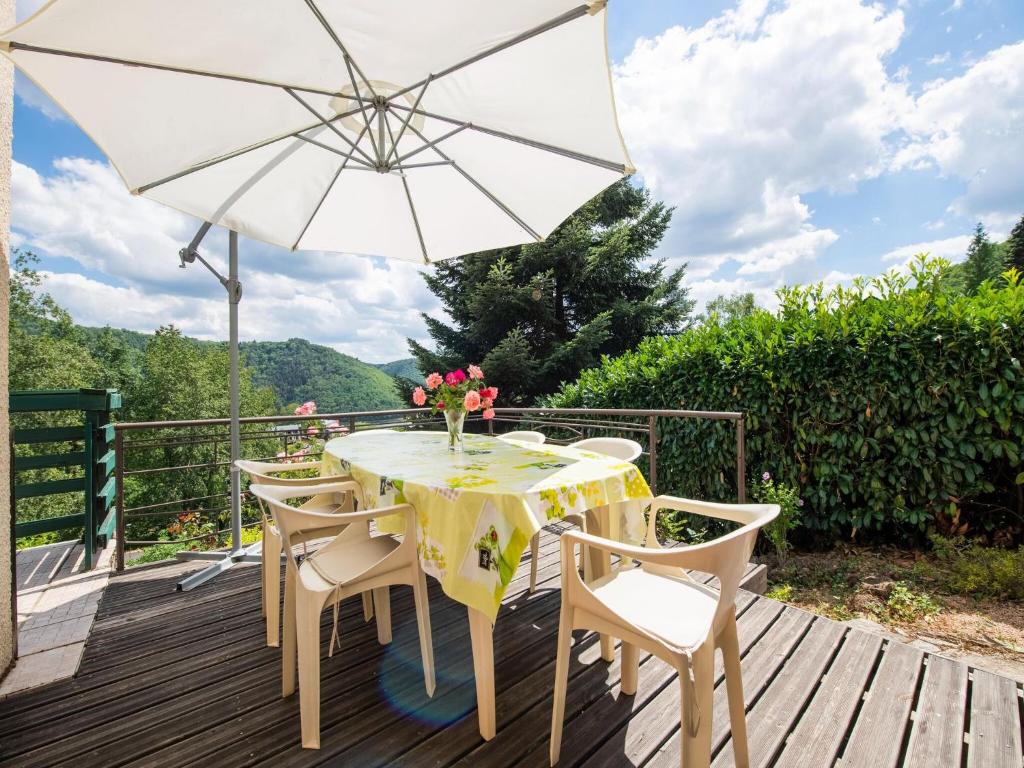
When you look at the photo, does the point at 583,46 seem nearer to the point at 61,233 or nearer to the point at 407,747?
the point at 407,747

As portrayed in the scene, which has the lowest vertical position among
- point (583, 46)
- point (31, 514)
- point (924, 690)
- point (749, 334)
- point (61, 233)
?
point (31, 514)

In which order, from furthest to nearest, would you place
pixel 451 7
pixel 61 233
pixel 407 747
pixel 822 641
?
pixel 61 233 < pixel 822 641 < pixel 451 7 < pixel 407 747

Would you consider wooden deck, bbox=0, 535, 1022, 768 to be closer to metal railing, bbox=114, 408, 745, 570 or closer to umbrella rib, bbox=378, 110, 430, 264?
metal railing, bbox=114, 408, 745, 570

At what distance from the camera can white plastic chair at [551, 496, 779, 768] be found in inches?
44.0

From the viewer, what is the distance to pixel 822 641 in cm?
197

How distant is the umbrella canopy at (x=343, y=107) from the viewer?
1.78 metres

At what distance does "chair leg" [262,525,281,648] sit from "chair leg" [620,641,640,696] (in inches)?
60.3

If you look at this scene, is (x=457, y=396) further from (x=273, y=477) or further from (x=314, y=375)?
(x=314, y=375)

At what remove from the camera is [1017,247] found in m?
18.3

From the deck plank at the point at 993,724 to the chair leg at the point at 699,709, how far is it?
3.16ft

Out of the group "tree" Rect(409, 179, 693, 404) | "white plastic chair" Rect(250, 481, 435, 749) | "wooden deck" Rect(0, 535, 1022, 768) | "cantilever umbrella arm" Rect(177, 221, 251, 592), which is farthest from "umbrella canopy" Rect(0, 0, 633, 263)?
"tree" Rect(409, 179, 693, 404)

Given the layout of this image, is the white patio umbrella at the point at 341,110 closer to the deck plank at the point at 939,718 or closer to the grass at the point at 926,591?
the deck plank at the point at 939,718

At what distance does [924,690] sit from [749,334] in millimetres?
2754

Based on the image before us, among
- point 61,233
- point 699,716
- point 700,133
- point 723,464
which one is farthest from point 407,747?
point 61,233
